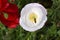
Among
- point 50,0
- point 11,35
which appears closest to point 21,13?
point 11,35

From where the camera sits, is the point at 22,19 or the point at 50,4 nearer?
the point at 22,19

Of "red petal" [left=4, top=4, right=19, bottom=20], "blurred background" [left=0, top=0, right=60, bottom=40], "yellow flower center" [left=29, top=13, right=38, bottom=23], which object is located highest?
"red petal" [left=4, top=4, right=19, bottom=20]

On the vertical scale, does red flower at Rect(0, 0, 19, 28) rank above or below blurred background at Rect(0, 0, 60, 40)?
above

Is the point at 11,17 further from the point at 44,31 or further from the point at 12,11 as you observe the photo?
the point at 44,31

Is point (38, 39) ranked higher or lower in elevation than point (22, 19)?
lower

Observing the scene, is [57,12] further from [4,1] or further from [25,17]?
[4,1]

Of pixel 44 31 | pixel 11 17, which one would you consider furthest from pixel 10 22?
pixel 44 31

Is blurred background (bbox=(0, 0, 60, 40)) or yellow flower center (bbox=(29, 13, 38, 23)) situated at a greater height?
yellow flower center (bbox=(29, 13, 38, 23))
